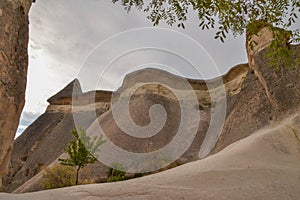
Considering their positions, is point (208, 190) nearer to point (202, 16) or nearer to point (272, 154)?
point (202, 16)

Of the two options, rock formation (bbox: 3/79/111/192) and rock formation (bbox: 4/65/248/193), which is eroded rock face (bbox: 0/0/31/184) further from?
rock formation (bbox: 3/79/111/192)

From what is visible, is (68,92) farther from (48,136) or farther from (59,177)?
(59,177)

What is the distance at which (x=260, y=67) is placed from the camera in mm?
14344

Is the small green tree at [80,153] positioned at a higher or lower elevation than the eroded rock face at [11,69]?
lower

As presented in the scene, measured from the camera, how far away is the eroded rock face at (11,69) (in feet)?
22.5

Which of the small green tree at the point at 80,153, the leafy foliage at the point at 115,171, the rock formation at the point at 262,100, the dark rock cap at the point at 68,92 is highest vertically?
the dark rock cap at the point at 68,92

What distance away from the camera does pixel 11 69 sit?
7094 mm

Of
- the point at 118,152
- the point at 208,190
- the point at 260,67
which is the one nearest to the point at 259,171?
the point at 208,190

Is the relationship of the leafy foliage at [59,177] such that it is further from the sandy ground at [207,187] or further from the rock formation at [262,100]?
the sandy ground at [207,187]

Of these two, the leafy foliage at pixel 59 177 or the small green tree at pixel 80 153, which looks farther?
the leafy foliage at pixel 59 177

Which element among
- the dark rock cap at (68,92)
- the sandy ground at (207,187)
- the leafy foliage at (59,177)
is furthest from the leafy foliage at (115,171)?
the dark rock cap at (68,92)

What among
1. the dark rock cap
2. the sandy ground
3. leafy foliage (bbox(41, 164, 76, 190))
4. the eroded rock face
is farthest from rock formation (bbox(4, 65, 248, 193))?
the sandy ground

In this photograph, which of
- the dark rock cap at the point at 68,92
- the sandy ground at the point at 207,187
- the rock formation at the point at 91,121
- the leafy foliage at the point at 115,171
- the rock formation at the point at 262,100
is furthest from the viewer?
the dark rock cap at the point at 68,92

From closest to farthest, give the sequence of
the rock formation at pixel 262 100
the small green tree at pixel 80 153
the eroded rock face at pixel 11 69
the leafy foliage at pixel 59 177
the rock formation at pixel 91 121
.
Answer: the eroded rock face at pixel 11 69
the rock formation at pixel 262 100
the small green tree at pixel 80 153
the leafy foliage at pixel 59 177
the rock formation at pixel 91 121
